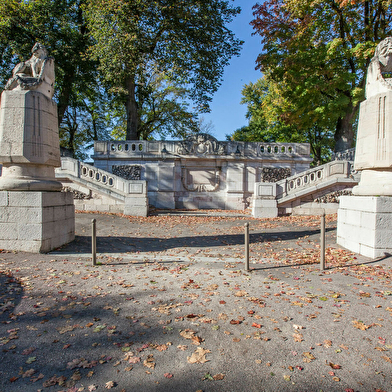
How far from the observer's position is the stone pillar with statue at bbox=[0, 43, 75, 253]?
254 inches

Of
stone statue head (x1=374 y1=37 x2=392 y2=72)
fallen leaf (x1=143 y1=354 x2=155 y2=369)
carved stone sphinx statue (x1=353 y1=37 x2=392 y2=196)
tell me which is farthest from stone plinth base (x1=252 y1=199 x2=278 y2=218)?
fallen leaf (x1=143 y1=354 x2=155 y2=369)

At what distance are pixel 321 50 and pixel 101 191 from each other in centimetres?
1623

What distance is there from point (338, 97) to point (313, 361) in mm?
19733

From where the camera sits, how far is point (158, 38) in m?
17.7

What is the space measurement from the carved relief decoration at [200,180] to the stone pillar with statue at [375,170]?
11930mm

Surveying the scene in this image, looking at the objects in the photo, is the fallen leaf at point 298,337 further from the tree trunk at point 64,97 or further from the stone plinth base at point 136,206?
the tree trunk at point 64,97

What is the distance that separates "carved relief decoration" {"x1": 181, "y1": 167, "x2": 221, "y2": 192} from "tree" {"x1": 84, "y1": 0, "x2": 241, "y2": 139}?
17.9ft

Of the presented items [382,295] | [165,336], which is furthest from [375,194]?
[165,336]

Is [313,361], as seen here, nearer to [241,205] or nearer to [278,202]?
[278,202]

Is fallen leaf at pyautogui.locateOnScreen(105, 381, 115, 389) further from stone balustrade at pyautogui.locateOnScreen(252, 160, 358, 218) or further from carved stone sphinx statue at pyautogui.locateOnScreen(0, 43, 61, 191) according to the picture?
stone balustrade at pyautogui.locateOnScreen(252, 160, 358, 218)

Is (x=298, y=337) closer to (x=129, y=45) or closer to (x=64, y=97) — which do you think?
(x=129, y=45)

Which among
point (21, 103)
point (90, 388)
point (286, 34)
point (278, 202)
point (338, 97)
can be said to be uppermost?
point (286, 34)

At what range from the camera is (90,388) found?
2.41 m

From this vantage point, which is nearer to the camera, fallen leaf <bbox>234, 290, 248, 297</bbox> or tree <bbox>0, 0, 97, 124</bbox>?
fallen leaf <bbox>234, 290, 248, 297</bbox>
